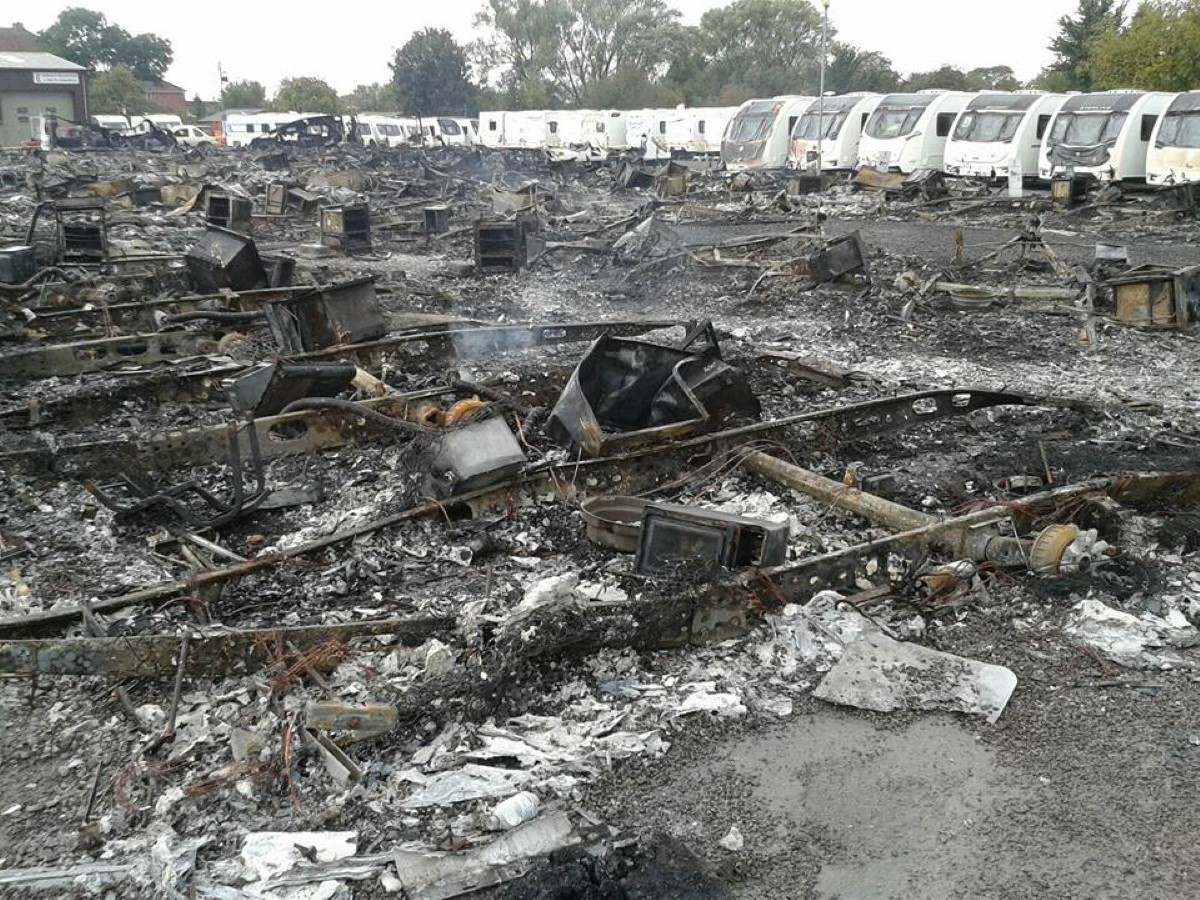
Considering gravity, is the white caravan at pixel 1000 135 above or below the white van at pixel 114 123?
below

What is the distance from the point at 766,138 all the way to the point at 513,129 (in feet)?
61.9

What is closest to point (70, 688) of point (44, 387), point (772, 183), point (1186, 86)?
point (44, 387)

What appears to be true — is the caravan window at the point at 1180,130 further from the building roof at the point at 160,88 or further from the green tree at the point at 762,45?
the building roof at the point at 160,88

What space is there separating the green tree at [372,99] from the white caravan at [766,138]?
4540 cm

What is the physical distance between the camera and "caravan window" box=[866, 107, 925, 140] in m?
26.5

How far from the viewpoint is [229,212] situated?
18078mm

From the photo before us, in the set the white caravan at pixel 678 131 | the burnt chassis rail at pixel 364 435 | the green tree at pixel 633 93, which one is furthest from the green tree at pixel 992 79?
the burnt chassis rail at pixel 364 435

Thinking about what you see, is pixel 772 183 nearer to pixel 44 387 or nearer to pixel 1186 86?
pixel 1186 86

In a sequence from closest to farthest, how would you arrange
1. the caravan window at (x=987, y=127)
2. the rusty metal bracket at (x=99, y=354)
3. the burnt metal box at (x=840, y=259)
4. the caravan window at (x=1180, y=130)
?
1. the rusty metal bracket at (x=99, y=354)
2. the burnt metal box at (x=840, y=259)
3. the caravan window at (x=1180, y=130)
4. the caravan window at (x=987, y=127)

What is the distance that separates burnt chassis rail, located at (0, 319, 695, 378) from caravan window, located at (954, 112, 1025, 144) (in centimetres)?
1814

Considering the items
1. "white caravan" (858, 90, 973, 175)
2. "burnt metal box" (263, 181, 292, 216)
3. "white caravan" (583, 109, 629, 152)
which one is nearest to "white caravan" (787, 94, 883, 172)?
"white caravan" (858, 90, 973, 175)

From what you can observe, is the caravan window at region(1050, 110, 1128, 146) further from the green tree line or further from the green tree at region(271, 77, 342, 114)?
the green tree at region(271, 77, 342, 114)

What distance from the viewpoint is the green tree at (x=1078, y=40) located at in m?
43.2

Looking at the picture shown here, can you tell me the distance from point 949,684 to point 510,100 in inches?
2815
